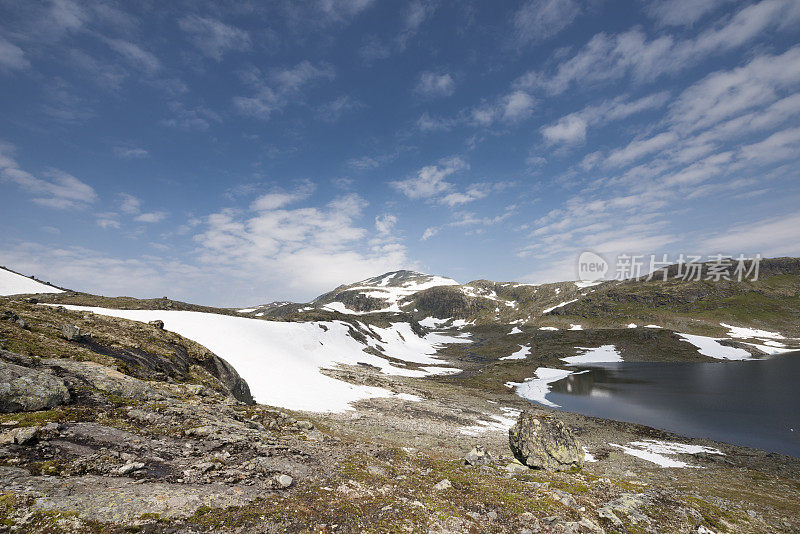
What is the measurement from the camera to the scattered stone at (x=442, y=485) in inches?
Answer: 481

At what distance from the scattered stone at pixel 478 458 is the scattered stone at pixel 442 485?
616 centimetres

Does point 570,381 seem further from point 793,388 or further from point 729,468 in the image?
point 729,468

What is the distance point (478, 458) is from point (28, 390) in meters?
19.9

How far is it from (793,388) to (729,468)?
62.9m

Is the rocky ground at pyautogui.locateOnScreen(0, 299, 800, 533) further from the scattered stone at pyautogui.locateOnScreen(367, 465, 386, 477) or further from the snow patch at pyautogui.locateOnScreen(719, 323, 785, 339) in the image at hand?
the snow patch at pyautogui.locateOnScreen(719, 323, 785, 339)

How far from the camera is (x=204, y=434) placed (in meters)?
12.1

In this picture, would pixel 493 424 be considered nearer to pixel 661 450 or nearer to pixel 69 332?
pixel 661 450

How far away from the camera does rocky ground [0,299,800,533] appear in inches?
287

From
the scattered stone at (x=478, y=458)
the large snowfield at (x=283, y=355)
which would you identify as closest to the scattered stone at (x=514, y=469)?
the scattered stone at (x=478, y=458)

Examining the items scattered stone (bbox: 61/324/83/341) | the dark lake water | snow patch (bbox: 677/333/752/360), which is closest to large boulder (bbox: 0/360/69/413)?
scattered stone (bbox: 61/324/83/341)

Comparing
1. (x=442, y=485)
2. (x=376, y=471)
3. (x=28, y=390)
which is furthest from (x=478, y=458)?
(x=28, y=390)

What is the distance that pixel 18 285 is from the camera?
82438 mm

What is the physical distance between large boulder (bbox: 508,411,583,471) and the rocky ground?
59.4 inches

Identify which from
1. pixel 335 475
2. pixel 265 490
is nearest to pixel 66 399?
pixel 265 490
